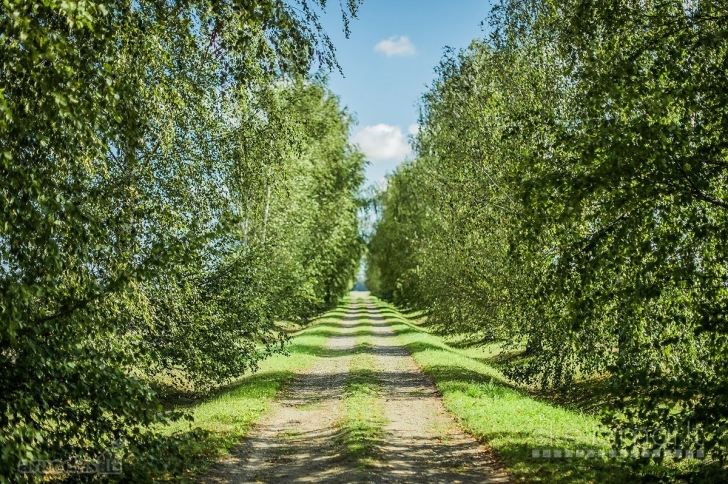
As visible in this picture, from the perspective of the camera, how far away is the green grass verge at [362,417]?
1115 cm

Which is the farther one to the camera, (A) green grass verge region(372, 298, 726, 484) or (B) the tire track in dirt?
(B) the tire track in dirt

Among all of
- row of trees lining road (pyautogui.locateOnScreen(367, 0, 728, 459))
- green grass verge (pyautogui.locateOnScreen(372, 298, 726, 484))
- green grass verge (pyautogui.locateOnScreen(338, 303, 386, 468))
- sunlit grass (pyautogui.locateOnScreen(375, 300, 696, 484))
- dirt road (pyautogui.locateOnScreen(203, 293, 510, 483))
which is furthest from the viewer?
green grass verge (pyautogui.locateOnScreen(338, 303, 386, 468))

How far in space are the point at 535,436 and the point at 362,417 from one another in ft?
12.9

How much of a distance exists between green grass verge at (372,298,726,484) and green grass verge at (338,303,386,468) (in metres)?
1.85

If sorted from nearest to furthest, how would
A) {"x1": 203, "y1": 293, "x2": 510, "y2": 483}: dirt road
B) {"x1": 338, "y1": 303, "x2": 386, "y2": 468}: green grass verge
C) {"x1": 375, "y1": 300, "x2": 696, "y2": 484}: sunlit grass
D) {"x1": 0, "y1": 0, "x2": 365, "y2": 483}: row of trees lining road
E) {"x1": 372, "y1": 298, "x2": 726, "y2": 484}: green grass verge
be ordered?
1. {"x1": 0, "y1": 0, "x2": 365, "y2": 483}: row of trees lining road
2. {"x1": 372, "y1": 298, "x2": 726, "y2": 484}: green grass verge
3. {"x1": 375, "y1": 300, "x2": 696, "y2": 484}: sunlit grass
4. {"x1": 203, "y1": 293, "x2": 510, "y2": 483}: dirt road
5. {"x1": 338, "y1": 303, "x2": 386, "y2": 468}: green grass verge

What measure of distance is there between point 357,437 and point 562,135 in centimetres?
665

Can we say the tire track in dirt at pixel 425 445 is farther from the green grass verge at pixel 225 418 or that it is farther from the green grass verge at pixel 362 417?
the green grass verge at pixel 225 418

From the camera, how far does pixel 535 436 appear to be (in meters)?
12.0

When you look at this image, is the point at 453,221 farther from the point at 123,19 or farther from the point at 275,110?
the point at 123,19

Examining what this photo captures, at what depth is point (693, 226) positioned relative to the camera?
8.80 m

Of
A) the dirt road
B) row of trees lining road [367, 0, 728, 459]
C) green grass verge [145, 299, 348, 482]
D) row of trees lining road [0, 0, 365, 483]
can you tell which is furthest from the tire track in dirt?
row of trees lining road [0, 0, 365, 483]

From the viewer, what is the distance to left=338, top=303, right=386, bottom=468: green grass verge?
11.1m

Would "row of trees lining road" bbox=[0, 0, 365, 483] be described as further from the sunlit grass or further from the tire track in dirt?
the sunlit grass

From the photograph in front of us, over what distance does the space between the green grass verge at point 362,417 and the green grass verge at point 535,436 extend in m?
1.85
